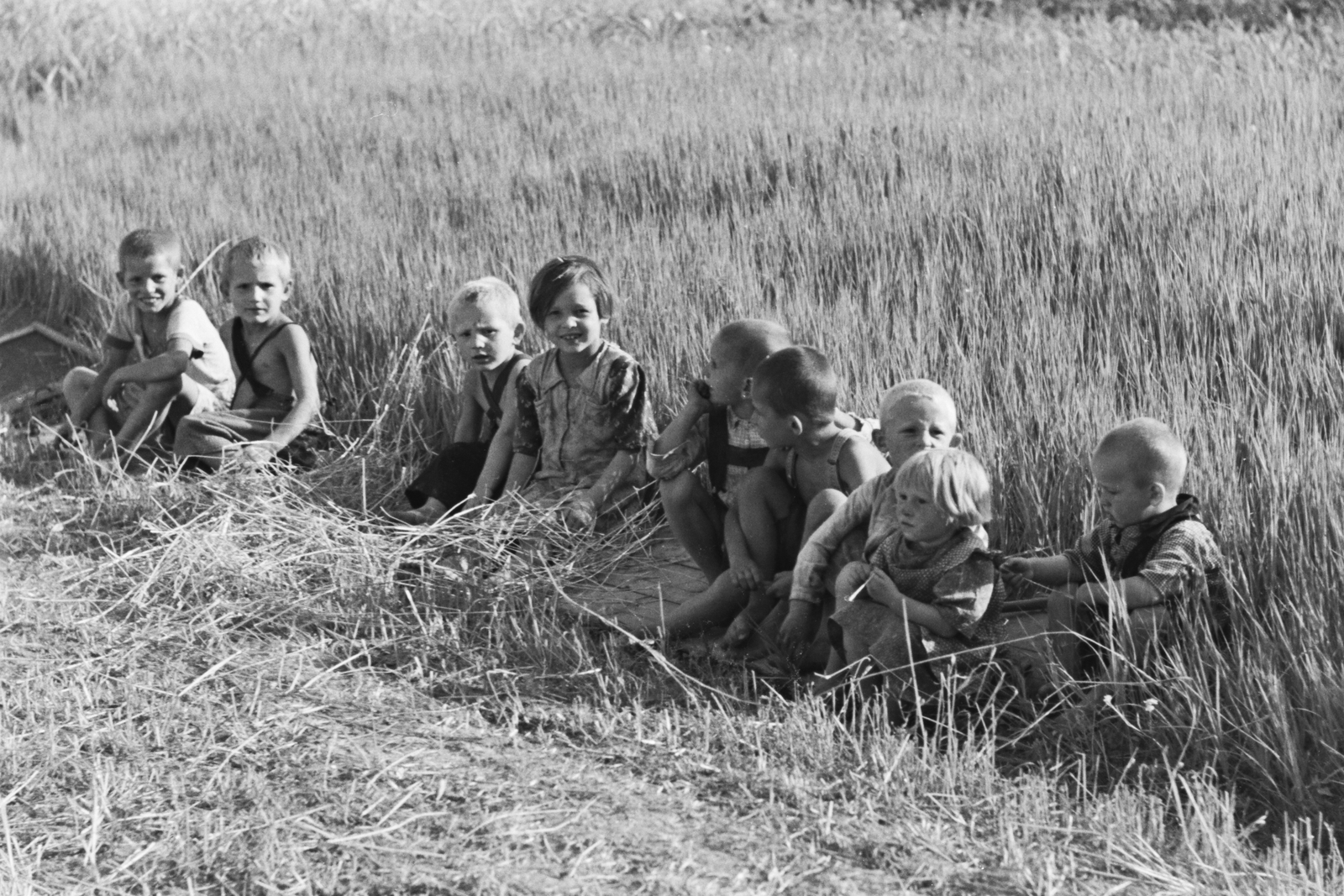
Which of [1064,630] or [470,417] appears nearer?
[1064,630]

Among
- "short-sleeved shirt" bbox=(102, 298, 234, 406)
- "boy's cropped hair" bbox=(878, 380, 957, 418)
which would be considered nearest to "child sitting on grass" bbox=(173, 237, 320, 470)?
"short-sleeved shirt" bbox=(102, 298, 234, 406)

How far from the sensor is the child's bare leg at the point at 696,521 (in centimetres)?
Answer: 397

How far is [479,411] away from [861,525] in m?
1.83

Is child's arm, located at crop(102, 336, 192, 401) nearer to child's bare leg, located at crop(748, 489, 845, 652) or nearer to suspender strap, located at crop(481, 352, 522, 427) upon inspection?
suspender strap, located at crop(481, 352, 522, 427)

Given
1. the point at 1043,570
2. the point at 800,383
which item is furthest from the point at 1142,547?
the point at 800,383

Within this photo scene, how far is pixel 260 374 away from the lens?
5.41m

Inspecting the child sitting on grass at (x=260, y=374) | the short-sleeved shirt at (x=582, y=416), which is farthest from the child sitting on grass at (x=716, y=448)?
the child sitting on grass at (x=260, y=374)

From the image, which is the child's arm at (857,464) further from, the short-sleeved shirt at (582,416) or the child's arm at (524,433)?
the child's arm at (524,433)

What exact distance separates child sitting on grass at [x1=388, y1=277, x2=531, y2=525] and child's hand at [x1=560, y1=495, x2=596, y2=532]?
302 mm

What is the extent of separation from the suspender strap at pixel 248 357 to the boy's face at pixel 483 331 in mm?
941

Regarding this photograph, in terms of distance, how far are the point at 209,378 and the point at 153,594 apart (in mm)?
1599

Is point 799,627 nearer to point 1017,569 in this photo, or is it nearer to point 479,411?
point 1017,569

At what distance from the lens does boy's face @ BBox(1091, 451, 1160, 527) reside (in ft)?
10.3

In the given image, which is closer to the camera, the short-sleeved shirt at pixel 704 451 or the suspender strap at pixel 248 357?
the short-sleeved shirt at pixel 704 451
